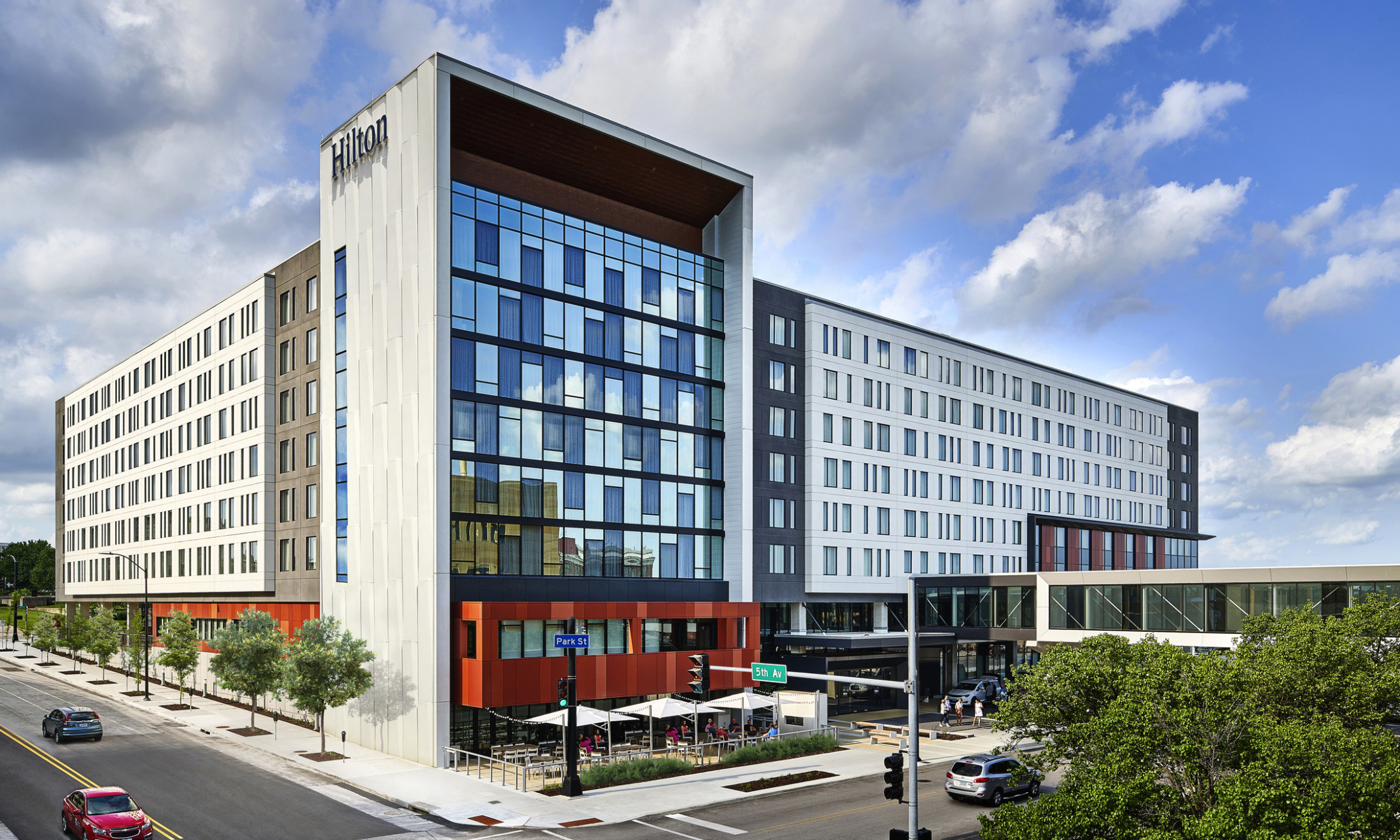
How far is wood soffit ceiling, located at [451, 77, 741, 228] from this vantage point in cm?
4953

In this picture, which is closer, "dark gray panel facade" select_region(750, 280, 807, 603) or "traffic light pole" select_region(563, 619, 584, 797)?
"traffic light pole" select_region(563, 619, 584, 797)

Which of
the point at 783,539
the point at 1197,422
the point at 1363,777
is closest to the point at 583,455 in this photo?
the point at 783,539

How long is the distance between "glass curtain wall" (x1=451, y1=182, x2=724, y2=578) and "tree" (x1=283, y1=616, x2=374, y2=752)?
6425 mm

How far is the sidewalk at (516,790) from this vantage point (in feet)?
114

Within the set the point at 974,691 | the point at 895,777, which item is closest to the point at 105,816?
the point at 895,777

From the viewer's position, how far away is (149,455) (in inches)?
3118

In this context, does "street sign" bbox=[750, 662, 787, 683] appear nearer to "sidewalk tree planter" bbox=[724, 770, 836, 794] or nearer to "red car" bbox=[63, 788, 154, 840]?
"sidewalk tree planter" bbox=[724, 770, 836, 794]

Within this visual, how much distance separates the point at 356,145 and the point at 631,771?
112 ft

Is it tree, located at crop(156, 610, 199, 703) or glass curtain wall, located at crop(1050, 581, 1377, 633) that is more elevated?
glass curtain wall, located at crop(1050, 581, 1377, 633)

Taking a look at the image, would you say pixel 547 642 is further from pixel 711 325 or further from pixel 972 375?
pixel 972 375

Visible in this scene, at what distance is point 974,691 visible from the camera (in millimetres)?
64875

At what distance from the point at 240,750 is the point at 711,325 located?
1290 inches

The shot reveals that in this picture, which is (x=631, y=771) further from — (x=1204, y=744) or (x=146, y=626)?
(x=146, y=626)

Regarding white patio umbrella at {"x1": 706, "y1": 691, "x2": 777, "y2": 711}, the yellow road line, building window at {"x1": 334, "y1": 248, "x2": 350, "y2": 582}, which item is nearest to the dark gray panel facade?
white patio umbrella at {"x1": 706, "y1": 691, "x2": 777, "y2": 711}
